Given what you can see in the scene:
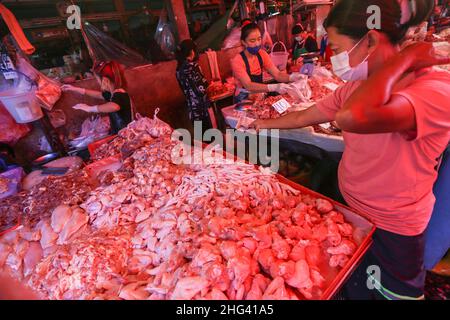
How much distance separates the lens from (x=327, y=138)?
252 centimetres

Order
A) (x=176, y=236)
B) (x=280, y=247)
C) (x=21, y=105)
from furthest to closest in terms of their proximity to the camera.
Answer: (x=21, y=105) → (x=176, y=236) → (x=280, y=247)

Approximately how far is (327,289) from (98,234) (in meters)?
1.39

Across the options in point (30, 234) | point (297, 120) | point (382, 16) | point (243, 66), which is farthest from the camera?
point (243, 66)

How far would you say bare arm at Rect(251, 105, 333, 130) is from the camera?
177 cm

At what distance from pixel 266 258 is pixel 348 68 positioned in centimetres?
108

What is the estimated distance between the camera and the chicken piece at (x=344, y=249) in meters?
1.30

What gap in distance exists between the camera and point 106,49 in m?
5.32

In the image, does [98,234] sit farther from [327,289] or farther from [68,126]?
[68,126]

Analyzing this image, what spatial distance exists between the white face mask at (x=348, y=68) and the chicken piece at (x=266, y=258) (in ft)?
3.37

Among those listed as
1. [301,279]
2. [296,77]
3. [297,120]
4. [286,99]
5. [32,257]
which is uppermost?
[296,77]

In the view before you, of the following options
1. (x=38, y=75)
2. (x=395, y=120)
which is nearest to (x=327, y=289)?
(x=395, y=120)

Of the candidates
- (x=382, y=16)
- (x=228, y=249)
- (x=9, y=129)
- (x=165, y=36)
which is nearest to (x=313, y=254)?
(x=228, y=249)

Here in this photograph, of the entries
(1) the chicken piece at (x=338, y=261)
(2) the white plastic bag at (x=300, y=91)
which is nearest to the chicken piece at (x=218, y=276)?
(1) the chicken piece at (x=338, y=261)

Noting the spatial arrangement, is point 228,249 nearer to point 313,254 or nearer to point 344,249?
point 313,254
